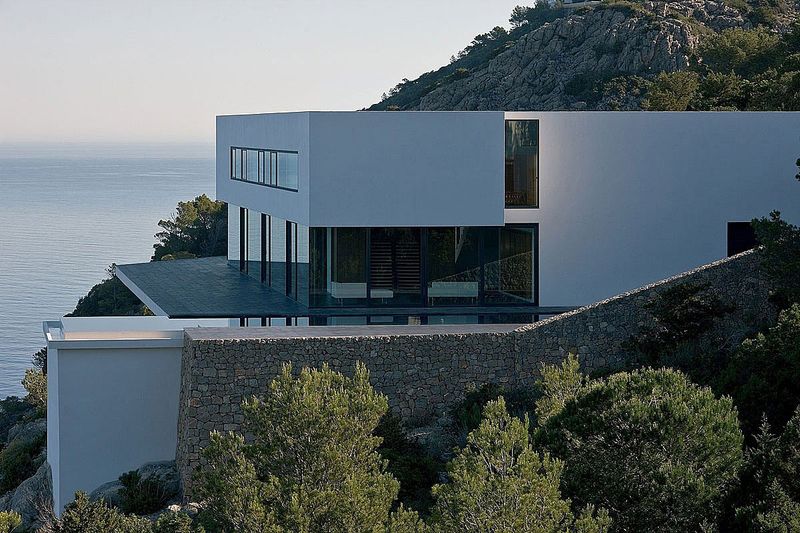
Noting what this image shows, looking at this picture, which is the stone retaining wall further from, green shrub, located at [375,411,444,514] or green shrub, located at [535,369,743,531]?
green shrub, located at [535,369,743,531]

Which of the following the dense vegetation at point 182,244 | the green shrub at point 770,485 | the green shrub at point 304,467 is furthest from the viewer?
the dense vegetation at point 182,244

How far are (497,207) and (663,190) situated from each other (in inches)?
157

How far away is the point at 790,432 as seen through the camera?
43.1 ft

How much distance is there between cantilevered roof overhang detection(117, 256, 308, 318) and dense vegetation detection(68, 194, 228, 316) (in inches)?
716

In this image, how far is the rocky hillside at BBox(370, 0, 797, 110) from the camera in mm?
70438

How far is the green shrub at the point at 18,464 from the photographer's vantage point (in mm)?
25469

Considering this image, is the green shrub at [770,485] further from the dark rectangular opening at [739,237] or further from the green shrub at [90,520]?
the dark rectangular opening at [739,237]

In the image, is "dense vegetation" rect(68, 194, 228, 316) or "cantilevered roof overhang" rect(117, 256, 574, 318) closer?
"cantilevered roof overhang" rect(117, 256, 574, 318)

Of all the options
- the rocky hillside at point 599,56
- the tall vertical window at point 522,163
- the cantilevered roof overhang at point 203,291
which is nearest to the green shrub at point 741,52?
the rocky hillside at point 599,56

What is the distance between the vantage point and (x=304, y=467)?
42.4ft

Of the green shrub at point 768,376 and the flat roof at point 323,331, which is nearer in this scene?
the green shrub at point 768,376

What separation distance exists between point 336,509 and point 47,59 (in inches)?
2620

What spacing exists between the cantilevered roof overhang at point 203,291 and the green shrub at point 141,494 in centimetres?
748

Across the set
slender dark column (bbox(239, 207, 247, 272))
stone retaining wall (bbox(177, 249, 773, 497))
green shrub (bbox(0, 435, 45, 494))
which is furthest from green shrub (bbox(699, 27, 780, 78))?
green shrub (bbox(0, 435, 45, 494))
